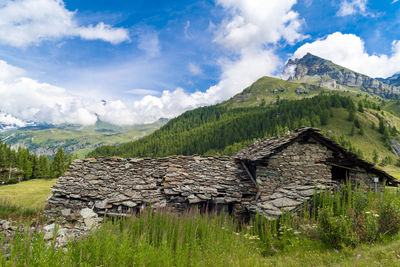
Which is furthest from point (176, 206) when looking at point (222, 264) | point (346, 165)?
point (346, 165)

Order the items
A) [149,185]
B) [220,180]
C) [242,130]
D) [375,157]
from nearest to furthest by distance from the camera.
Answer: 1. [149,185]
2. [220,180]
3. [375,157]
4. [242,130]

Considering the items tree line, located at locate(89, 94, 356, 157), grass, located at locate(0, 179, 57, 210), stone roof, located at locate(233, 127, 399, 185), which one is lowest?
grass, located at locate(0, 179, 57, 210)

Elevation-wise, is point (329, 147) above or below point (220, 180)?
above

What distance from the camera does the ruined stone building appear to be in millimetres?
11734

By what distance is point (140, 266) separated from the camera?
292 centimetres

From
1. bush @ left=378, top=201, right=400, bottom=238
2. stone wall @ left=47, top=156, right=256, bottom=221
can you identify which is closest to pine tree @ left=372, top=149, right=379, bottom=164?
stone wall @ left=47, top=156, right=256, bottom=221

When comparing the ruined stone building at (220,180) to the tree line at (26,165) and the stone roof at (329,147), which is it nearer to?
the stone roof at (329,147)

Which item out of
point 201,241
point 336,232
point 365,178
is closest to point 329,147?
point 365,178

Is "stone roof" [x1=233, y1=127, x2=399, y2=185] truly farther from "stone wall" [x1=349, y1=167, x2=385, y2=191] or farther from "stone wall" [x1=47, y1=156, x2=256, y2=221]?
"stone wall" [x1=47, y1=156, x2=256, y2=221]

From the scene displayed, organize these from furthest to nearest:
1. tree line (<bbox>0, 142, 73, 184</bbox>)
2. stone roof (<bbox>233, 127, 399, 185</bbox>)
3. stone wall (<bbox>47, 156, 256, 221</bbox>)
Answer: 1. tree line (<bbox>0, 142, 73, 184</bbox>)
2. stone roof (<bbox>233, 127, 399, 185</bbox>)
3. stone wall (<bbox>47, 156, 256, 221</bbox>)

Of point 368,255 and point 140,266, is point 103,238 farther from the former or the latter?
point 368,255

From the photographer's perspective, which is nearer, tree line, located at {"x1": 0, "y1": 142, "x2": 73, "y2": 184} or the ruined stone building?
the ruined stone building

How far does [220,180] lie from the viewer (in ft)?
43.8

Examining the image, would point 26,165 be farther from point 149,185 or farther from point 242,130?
point 242,130
